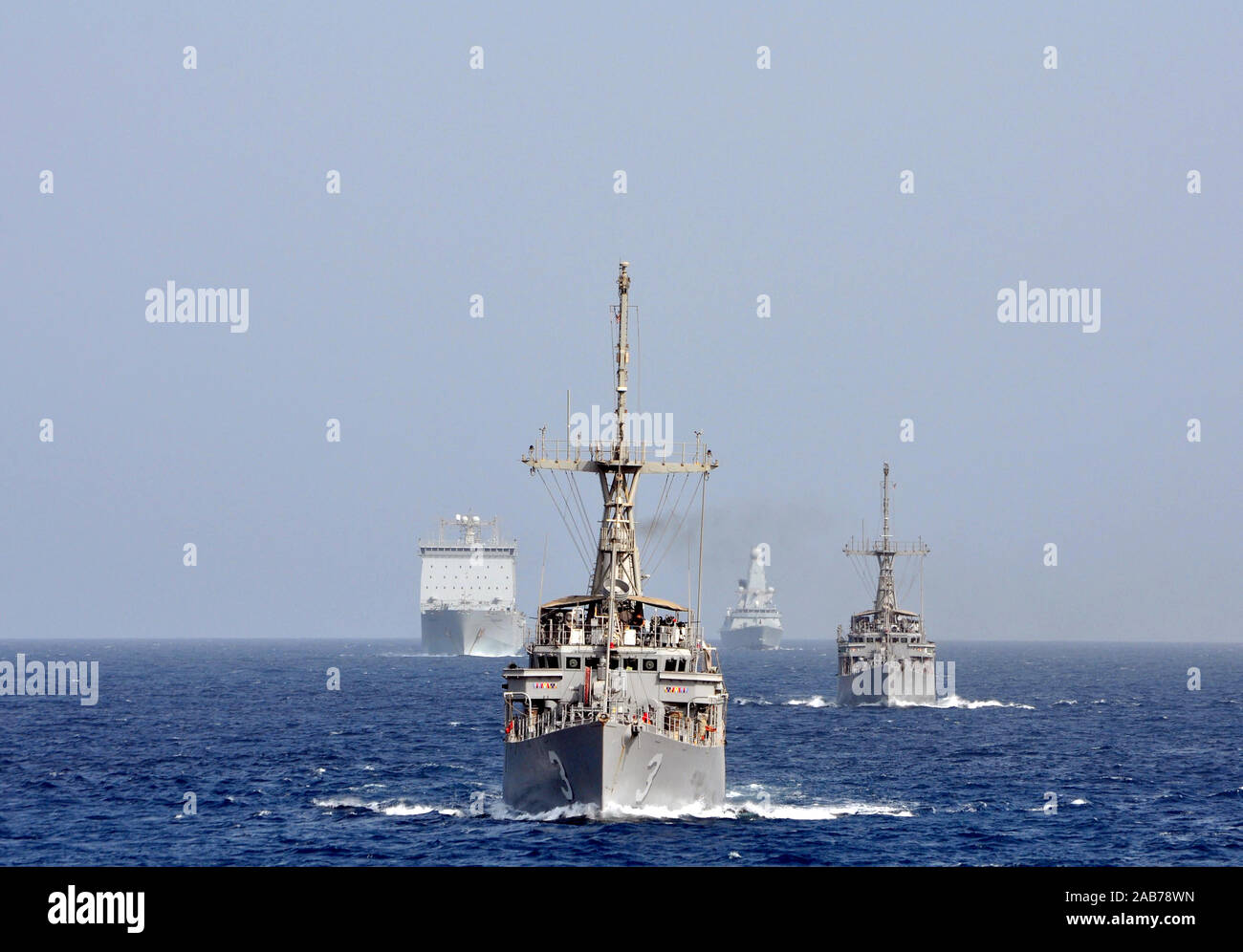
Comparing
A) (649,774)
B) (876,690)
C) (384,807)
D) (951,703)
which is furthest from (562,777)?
(951,703)

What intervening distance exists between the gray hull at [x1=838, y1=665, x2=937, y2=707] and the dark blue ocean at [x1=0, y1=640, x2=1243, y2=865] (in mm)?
4157

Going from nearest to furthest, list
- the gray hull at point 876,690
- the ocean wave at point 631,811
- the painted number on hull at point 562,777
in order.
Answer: the ocean wave at point 631,811 → the painted number on hull at point 562,777 → the gray hull at point 876,690

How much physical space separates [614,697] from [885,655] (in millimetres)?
84167

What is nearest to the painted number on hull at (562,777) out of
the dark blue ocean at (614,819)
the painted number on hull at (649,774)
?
the dark blue ocean at (614,819)

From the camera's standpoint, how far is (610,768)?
44.9m

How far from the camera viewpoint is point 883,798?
61344 mm

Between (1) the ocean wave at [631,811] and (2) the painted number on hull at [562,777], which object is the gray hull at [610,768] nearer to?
(2) the painted number on hull at [562,777]

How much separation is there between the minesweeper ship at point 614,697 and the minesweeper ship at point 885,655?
2983 inches

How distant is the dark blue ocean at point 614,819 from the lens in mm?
45500

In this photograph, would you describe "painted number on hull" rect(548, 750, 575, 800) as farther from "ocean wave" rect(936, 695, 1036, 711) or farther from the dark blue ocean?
"ocean wave" rect(936, 695, 1036, 711)

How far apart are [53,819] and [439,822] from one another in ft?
46.0

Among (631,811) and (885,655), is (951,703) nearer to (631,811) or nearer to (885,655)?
(885,655)
